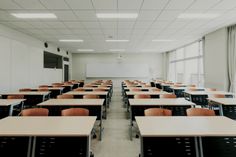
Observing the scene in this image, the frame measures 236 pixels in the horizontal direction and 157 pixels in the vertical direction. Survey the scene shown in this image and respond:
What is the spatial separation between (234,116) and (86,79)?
13.1m

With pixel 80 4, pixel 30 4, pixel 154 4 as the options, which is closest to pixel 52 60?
pixel 30 4

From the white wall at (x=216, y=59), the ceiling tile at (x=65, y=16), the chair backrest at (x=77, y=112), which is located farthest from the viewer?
the white wall at (x=216, y=59)

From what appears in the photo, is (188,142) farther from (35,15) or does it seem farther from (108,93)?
(35,15)

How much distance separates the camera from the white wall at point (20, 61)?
6.39 metres

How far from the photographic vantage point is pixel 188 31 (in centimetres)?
753

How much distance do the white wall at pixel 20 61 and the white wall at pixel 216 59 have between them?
8.19m

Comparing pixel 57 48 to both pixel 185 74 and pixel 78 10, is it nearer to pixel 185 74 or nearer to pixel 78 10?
pixel 78 10

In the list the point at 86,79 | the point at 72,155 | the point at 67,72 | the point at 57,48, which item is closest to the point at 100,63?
the point at 86,79

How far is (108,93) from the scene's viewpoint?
7.07 metres

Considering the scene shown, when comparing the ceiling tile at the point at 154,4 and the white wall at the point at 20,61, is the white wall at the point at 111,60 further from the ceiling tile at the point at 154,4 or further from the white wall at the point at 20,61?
the ceiling tile at the point at 154,4

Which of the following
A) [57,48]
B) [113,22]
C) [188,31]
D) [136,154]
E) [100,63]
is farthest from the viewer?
[100,63]

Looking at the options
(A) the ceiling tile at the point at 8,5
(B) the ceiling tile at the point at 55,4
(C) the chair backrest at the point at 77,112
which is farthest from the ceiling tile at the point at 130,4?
(C) the chair backrest at the point at 77,112

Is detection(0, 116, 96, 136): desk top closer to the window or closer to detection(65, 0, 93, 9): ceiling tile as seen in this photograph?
detection(65, 0, 93, 9): ceiling tile

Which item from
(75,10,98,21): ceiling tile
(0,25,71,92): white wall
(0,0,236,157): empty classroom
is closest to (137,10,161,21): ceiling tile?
(0,0,236,157): empty classroom
